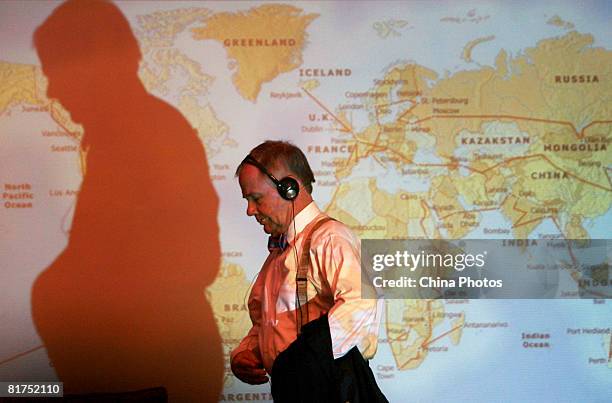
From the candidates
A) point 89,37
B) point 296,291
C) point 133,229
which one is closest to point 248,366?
point 296,291

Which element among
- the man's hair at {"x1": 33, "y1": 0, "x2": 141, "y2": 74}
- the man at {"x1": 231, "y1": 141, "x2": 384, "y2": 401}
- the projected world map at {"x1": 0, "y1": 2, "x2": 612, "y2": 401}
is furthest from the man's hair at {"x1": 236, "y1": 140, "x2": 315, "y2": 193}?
the man's hair at {"x1": 33, "y1": 0, "x2": 141, "y2": 74}

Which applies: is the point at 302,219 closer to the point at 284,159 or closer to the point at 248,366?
the point at 284,159

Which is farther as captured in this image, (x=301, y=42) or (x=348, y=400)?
(x=301, y=42)

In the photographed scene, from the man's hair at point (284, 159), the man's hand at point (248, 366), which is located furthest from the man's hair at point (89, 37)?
the man's hand at point (248, 366)

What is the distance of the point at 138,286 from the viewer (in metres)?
3.51

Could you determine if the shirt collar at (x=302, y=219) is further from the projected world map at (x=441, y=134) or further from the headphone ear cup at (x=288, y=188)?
the projected world map at (x=441, y=134)

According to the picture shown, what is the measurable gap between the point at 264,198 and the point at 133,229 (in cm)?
151

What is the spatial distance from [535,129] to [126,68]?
2004 mm

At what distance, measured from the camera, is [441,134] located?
3467 millimetres

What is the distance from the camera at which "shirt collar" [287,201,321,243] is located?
2.19 metres

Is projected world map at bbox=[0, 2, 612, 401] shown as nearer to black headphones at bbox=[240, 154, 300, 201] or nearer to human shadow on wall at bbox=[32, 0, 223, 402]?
human shadow on wall at bbox=[32, 0, 223, 402]

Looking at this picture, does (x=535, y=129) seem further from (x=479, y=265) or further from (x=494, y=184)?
(x=479, y=265)

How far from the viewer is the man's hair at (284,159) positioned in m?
2.19

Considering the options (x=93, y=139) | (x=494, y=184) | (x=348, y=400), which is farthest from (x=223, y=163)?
(x=348, y=400)
